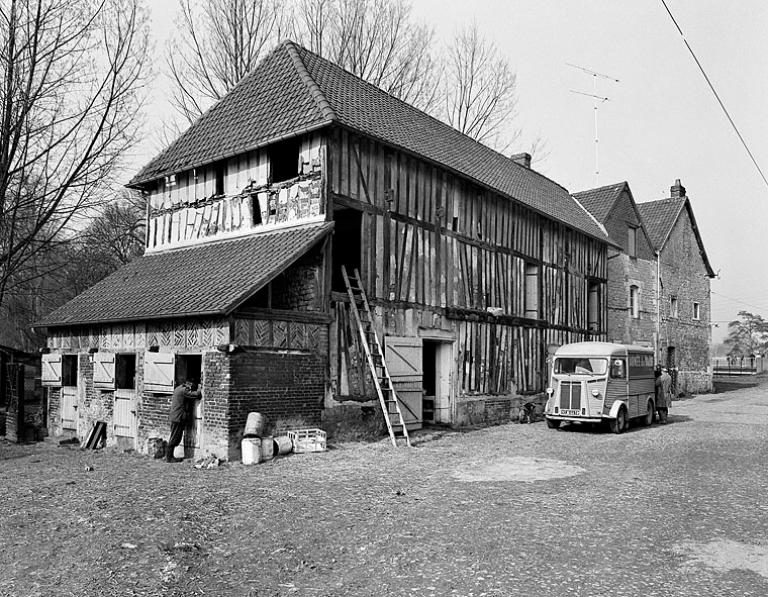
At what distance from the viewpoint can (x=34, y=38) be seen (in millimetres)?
17594

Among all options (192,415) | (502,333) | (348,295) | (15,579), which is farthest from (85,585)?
(502,333)

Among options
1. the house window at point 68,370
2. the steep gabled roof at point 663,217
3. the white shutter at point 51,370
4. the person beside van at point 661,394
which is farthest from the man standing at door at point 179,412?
the steep gabled roof at point 663,217

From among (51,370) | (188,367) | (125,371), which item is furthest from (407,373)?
(51,370)

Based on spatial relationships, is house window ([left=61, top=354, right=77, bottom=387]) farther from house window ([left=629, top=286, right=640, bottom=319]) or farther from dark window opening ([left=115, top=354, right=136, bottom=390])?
house window ([left=629, top=286, right=640, bottom=319])

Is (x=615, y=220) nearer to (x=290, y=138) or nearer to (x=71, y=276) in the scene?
(x=290, y=138)

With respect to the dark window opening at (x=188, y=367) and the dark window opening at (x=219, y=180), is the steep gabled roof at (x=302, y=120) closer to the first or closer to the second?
the dark window opening at (x=219, y=180)

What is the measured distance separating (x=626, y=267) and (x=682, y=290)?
22.9 ft

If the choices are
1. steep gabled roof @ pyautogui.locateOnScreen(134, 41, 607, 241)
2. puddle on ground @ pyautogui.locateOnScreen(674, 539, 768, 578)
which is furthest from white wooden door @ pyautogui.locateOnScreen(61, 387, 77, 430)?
puddle on ground @ pyautogui.locateOnScreen(674, 539, 768, 578)

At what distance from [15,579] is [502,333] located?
1453cm

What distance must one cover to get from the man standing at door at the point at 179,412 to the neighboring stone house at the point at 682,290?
78.1 feet

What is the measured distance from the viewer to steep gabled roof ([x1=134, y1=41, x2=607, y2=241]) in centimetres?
1400

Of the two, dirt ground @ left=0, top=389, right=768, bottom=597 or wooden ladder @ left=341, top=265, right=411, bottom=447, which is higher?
wooden ladder @ left=341, top=265, right=411, bottom=447

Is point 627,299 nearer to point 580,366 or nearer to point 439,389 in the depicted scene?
point 580,366

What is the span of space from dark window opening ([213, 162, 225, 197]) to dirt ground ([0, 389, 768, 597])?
6421mm
